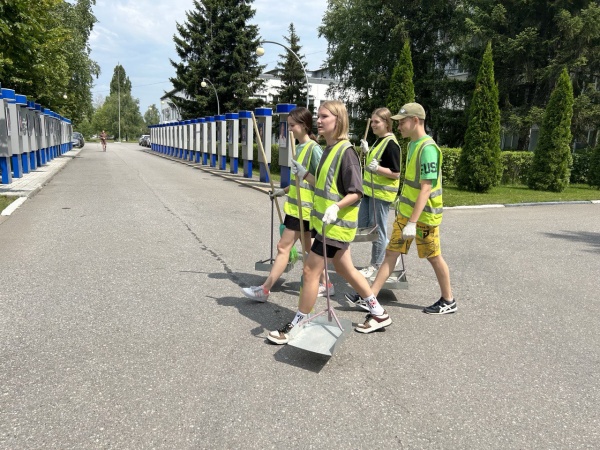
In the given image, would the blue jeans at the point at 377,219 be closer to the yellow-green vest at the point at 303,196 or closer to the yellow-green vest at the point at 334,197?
the yellow-green vest at the point at 303,196

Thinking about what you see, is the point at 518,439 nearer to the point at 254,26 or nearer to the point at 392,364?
the point at 392,364

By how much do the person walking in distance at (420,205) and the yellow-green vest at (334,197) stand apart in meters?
0.67

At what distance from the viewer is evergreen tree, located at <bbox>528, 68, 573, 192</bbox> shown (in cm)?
1595

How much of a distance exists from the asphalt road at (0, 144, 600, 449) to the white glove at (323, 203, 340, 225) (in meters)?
1.00

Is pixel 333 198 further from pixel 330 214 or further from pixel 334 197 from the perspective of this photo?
pixel 330 214

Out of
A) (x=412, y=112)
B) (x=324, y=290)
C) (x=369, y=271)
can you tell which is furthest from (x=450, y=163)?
(x=412, y=112)

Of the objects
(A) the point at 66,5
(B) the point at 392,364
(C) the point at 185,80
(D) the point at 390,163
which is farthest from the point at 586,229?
(C) the point at 185,80

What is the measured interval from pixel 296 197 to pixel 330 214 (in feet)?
3.75

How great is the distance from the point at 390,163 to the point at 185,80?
39.2m

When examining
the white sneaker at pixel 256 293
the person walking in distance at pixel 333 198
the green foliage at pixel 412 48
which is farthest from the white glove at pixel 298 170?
the green foliage at pixel 412 48

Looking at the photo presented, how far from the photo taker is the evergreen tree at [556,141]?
15953mm

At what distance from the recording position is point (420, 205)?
12.9 feet

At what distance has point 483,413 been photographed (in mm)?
2770

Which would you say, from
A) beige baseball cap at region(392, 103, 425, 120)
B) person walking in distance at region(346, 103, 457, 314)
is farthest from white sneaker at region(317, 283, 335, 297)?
beige baseball cap at region(392, 103, 425, 120)
